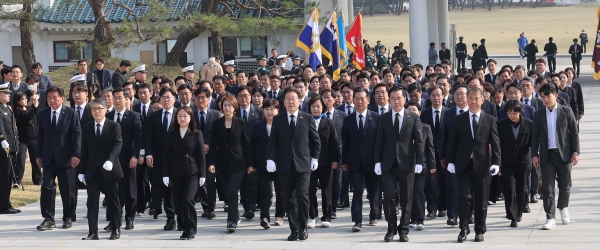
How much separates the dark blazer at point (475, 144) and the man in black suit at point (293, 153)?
1.64 m

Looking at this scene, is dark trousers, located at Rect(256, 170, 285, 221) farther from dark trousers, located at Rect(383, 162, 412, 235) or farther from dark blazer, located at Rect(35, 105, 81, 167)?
dark blazer, located at Rect(35, 105, 81, 167)

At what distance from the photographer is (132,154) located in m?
12.4

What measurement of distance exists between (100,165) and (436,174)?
14.0 feet

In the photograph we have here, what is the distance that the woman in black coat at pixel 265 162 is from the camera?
11.8 meters

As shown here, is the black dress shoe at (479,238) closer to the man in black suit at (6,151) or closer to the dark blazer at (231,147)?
the dark blazer at (231,147)

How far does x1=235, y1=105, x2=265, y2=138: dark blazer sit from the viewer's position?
41.4 ft

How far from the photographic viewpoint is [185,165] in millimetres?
11031

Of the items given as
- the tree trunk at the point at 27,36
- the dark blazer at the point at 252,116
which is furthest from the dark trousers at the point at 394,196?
the tree trunk at the point at 27,36

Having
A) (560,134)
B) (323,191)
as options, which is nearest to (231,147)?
(323,191)

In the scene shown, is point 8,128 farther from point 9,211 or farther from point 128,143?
point 128,143

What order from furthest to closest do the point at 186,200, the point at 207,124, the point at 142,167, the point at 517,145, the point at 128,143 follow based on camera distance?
the point at 142,167, the point at 207,124, the point at 128,143, the point at 517,145, the point at 186,200

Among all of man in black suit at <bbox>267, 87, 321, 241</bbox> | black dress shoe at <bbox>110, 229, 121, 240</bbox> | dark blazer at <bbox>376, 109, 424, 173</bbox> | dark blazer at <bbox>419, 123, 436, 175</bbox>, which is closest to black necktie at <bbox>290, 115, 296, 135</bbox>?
man in black suit at <bbox>267, 87, 321, 241</bbox>

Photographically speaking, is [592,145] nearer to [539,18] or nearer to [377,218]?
[377,218]

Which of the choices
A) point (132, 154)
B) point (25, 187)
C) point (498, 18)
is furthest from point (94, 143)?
point (498, 18)
